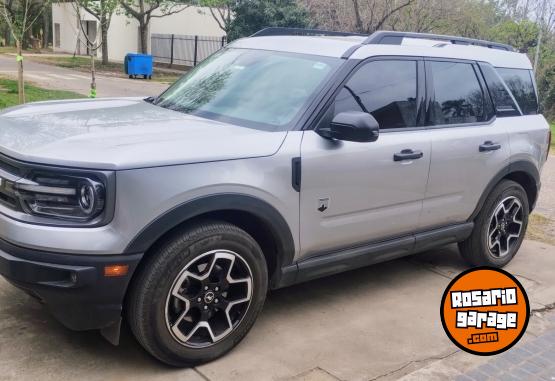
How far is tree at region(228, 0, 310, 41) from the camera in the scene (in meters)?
23.5

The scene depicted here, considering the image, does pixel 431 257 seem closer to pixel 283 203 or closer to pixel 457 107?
pixel 457 107

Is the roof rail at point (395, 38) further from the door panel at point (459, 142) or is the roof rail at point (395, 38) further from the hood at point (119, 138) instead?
the hood at point (119, 138)

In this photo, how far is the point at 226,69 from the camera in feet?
14.8

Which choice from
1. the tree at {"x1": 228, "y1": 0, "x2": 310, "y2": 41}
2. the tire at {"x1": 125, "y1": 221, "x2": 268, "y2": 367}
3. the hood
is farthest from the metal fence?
the tire at {"x1": 125, "y1": 221, "x2": 268, "y2": 367}

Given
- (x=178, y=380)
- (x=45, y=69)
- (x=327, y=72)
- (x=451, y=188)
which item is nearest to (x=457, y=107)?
(x=451, y=188)

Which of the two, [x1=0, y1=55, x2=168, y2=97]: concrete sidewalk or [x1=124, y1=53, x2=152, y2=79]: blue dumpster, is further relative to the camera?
[x1=124, y1=53, x2=152, y2=79]: blue dumpster

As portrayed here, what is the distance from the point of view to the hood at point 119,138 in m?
3.02

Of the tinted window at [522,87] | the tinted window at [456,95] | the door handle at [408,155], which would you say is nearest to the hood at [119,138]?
the door handle at [408,155]

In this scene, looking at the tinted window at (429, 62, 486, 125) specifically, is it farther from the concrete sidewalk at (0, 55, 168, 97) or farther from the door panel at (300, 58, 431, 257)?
the concrete sidewalk at (0, 55, 168, 97)

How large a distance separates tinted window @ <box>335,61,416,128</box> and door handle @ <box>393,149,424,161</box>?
21cm

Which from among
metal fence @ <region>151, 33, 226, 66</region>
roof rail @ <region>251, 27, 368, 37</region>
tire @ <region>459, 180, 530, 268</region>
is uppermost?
metal fence @ <region>151, 33, 226, 66</region>

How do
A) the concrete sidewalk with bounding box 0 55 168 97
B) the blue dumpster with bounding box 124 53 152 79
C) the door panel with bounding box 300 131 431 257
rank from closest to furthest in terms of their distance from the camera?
the door panel with bounding box 300 131 431 257, the concrete sidewalk with bounding box 0 55 168 97, the blue dumpster with bounding box 124 53 152 79

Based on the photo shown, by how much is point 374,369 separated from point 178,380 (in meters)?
1.15

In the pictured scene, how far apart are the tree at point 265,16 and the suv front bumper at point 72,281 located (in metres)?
21.0
